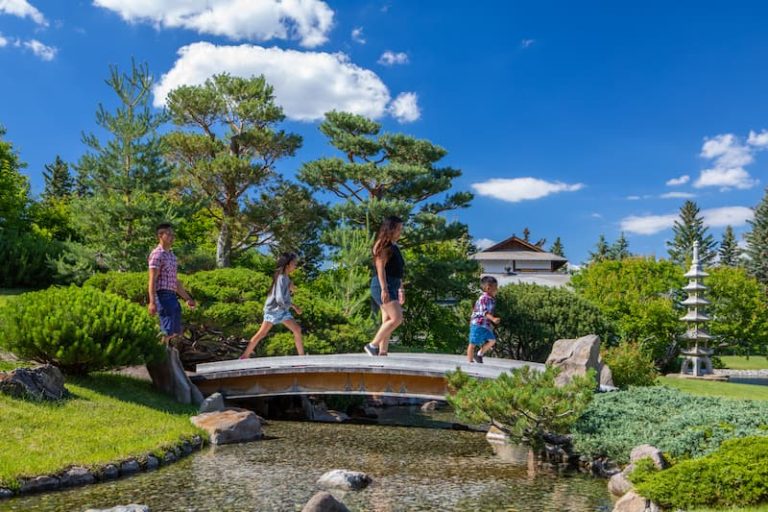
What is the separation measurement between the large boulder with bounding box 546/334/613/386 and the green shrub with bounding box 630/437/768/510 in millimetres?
4310

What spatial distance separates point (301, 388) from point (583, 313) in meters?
13.7

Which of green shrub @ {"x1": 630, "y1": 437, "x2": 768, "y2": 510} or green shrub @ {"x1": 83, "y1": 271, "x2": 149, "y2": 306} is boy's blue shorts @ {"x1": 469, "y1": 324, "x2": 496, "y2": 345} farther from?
green shrub @ {"x1": 83, "y1": 271, "x2": 149, "y2": 306}

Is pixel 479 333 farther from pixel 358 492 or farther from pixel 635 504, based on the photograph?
pixel 635 504

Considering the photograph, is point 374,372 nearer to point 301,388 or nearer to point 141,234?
point 301,388

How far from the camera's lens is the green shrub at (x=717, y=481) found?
5508 millimetres

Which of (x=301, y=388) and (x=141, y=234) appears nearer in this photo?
(x=301, y=388)

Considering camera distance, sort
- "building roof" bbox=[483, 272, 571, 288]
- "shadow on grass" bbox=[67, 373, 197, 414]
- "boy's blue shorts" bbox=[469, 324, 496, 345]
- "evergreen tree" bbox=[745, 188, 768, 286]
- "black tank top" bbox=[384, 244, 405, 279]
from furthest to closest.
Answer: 1. "evergreen tree" bbox=[745, 188, 768, 286]
2. "building roof" bbox=[483, 272, 571, 288]
3. "boy's blue shorts" bbox=[469, 324, 496, 345]
4. "shadow on grass" bbox=[67, 373, 197, 414]
5. "black tank top" bbox=[384, 244, 405, 279]

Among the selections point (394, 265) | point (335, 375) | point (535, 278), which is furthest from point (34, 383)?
point (535, 278)

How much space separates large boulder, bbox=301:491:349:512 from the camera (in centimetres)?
570

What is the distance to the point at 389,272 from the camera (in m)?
9.98

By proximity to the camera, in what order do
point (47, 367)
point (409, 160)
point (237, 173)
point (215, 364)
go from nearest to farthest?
point (47, 367), point (215, 364), point (237, 173), point (409, 160)

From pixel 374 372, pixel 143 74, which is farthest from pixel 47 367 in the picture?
pixel 143 74

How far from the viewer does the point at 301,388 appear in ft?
39.4

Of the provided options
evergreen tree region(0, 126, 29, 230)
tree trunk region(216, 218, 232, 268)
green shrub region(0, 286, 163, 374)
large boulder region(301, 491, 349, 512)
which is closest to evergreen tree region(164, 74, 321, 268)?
tree trunk region(216, 218, 232, 268)
